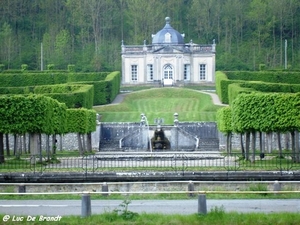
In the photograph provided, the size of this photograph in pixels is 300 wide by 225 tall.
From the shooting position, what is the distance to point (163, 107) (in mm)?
57344

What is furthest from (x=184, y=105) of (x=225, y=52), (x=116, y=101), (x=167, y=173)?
(x=167, y=173)

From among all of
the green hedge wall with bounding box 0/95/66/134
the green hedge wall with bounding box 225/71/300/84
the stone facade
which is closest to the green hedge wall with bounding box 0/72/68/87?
the stone facade

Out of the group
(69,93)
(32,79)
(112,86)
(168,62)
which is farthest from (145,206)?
(168,62)

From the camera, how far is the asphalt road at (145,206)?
58.0ft

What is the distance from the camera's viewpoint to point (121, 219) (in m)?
16.2

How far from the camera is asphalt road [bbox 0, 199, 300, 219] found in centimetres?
1769

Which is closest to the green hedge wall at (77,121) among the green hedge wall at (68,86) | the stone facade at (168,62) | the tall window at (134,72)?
the green hedge wall at (68,86)

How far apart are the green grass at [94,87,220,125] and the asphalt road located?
3112 centimetres

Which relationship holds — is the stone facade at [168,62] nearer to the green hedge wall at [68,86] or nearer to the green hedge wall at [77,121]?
the green hedge wall at [68,86]

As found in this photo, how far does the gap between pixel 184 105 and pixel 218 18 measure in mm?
25293

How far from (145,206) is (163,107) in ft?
127

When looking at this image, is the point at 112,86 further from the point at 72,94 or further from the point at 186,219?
the point at 186,219

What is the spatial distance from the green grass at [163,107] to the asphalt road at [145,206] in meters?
31.1

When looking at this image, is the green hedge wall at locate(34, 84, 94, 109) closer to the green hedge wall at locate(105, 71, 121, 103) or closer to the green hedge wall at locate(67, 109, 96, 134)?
the green hedge wall at locate(105, 71, 121, 103)
